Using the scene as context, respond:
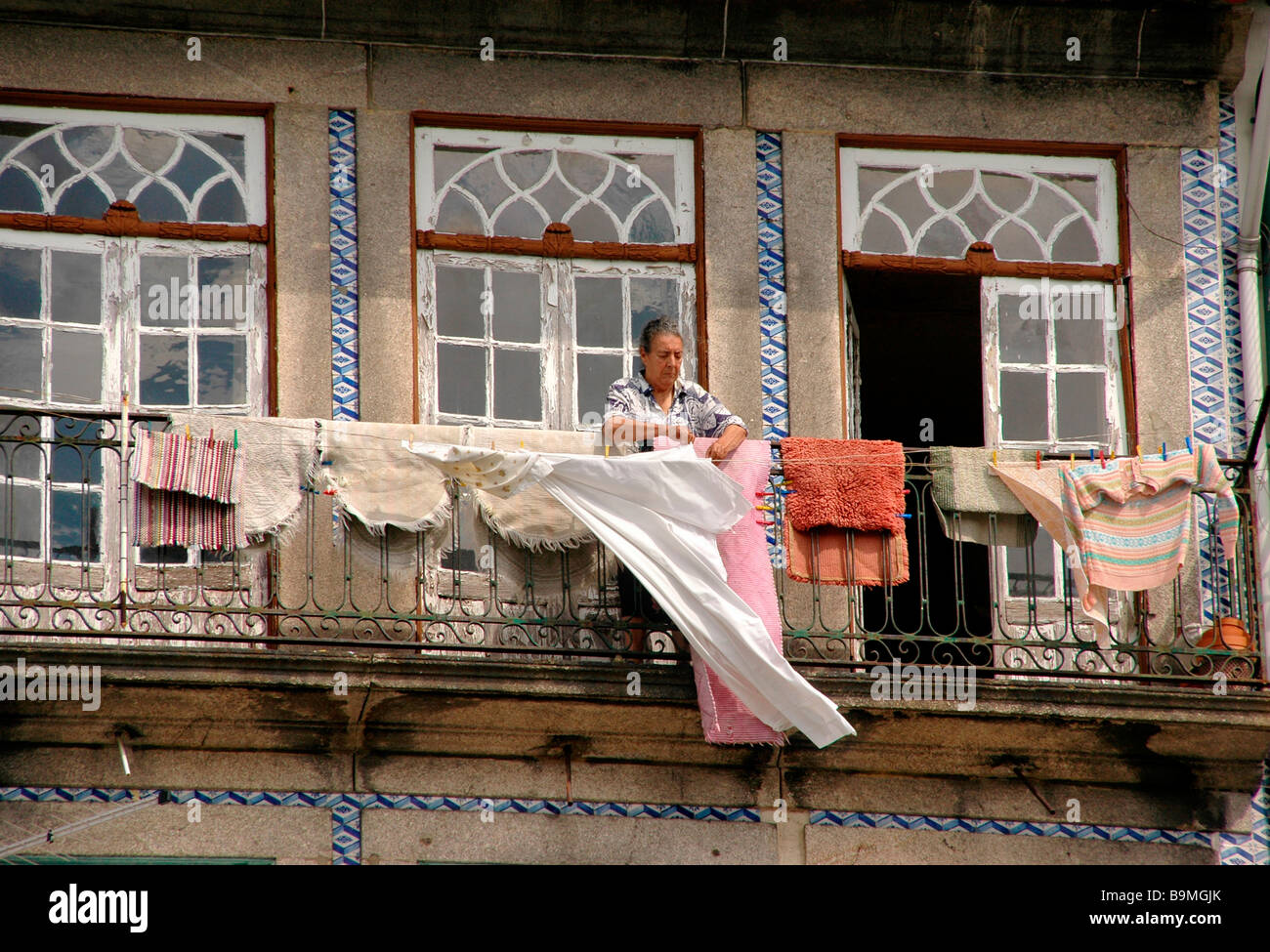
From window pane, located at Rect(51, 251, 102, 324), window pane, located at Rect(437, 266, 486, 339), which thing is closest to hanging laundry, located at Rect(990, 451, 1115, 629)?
window pane, located at Rect(437, 266, 486, 339)

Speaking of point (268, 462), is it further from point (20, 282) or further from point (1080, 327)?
point (1080, 327)

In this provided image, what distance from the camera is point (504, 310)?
41.1 feet

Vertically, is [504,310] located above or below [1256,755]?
above

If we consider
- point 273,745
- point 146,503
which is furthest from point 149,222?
point 273,745

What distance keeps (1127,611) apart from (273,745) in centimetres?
381

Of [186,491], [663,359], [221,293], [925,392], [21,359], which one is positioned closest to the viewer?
[186,491]

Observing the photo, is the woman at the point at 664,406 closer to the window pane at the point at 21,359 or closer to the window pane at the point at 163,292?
the window pane at the point at 163,292

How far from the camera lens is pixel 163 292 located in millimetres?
12297

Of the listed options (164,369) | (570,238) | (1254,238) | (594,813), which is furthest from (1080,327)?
(164,369)

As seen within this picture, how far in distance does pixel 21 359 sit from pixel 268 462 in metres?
1.42

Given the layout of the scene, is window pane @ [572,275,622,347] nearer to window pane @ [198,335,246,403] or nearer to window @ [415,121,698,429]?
window @ [415,121,698,429]

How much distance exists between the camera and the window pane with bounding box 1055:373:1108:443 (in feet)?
41.8

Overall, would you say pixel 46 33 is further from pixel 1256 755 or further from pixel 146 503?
pixel 1256 755

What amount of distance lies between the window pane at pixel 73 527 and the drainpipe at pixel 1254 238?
16.7ft
